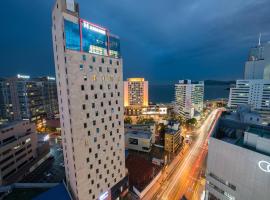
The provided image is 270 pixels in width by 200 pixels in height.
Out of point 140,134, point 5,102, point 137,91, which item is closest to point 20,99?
point 5,102

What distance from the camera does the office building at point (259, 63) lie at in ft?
375

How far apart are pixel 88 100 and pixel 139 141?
44.3 m

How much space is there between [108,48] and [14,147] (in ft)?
169

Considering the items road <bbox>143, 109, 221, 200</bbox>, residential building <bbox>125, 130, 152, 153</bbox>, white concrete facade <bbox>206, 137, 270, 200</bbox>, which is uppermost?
white concrete facade <bbox>206, 137, 270, 200</bbox>

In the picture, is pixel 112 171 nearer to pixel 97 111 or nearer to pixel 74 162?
pixel 74 162

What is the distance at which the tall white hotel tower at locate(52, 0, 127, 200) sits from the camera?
2644 centimetres

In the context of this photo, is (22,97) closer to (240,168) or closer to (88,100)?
(88,100)

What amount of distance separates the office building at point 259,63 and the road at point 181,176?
333 feet

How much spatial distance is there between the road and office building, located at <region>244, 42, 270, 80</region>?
10144 cm

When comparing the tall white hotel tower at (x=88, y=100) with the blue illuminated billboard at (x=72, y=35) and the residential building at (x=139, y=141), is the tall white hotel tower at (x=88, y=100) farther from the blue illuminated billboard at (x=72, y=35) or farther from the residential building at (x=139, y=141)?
the residential building at (x=139, y=141)

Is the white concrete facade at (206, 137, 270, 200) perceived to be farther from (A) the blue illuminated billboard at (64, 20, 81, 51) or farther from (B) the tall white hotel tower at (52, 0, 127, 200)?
(A) the blue illuminated billboard at (64, 20, 81, 51)

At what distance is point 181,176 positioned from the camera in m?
50.2

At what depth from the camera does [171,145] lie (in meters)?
66.0

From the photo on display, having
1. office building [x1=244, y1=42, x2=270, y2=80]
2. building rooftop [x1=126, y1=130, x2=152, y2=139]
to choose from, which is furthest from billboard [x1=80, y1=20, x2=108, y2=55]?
office building [x1=244, y1=42, x2=270, y2=80]
